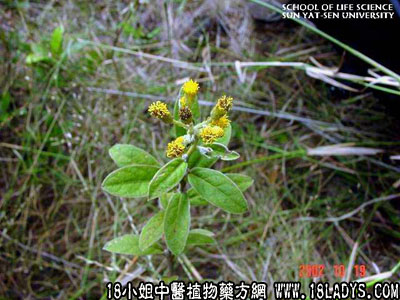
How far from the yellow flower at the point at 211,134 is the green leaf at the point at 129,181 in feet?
0.72

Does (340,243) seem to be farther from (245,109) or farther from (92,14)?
(92,14)

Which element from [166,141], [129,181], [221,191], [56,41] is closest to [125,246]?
[129,181]

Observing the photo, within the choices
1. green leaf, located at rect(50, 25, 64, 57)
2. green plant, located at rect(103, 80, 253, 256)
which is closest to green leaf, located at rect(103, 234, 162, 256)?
green plant, located at rect(103, 80, 253, 256)

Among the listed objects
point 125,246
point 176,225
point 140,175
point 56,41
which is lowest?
point 125,246

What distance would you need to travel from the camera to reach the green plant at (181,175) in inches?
38.2

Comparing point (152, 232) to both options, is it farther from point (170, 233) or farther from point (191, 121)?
point (191, 121)

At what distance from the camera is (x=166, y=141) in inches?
72.2

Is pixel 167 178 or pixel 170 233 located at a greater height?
pixel 167 178

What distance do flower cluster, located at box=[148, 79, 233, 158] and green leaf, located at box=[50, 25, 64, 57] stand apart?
1049 mm

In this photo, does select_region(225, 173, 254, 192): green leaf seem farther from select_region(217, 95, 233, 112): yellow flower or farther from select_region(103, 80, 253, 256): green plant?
select_region(217, 95, 233, 112): yellow flower

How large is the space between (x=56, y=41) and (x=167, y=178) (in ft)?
3.76

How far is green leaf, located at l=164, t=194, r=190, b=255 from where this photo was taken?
105 cm

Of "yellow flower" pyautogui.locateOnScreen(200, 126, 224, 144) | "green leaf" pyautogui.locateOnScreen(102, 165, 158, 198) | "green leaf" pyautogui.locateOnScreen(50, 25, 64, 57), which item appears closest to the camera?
"yellow flower" pyautogui.locateOnScreen(200, 126, 224, 144)
